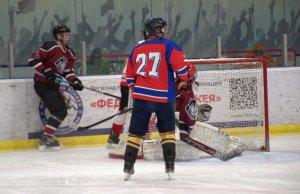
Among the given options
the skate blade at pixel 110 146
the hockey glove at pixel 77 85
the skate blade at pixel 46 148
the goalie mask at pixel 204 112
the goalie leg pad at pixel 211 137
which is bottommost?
the skate blade at pixel 46 148

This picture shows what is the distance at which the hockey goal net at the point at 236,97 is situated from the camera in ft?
22.9

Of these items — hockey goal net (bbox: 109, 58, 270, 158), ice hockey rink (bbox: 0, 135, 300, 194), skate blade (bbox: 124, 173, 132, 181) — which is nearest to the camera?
ice hockey rink (bbox: 0, 135, 300, 194)

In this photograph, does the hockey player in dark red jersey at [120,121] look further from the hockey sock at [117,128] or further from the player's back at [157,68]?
the player's back at [157,68]

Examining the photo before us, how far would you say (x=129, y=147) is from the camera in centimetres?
530

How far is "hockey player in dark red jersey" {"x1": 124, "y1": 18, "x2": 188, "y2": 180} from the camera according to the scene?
17.2ft

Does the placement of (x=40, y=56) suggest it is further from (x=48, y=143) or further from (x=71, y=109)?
(x=48, y=143)

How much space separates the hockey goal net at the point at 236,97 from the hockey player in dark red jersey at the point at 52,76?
2.72 ft

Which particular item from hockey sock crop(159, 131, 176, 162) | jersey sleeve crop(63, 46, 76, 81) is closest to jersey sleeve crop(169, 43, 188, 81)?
hockey sock crop(159, 131, 176, 162)

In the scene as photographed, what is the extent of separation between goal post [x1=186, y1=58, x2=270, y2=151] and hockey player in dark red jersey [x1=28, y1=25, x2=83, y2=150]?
126 cm

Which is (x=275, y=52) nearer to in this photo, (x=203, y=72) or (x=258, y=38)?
(x=258, y=38)

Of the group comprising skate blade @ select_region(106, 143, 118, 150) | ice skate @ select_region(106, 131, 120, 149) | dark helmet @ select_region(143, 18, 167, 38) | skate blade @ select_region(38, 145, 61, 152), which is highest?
dark helmet @ select_region(143, 18, 167, 38)

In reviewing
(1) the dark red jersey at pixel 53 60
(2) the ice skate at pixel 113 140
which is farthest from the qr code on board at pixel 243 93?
(1) the dark red jersey at pixel 53 60

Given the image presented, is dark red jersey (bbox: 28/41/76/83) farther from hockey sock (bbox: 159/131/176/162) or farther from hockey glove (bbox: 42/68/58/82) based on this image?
hockey sock (bbox: 159/131/176/162)

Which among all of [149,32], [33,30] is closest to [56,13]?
[33,30]
